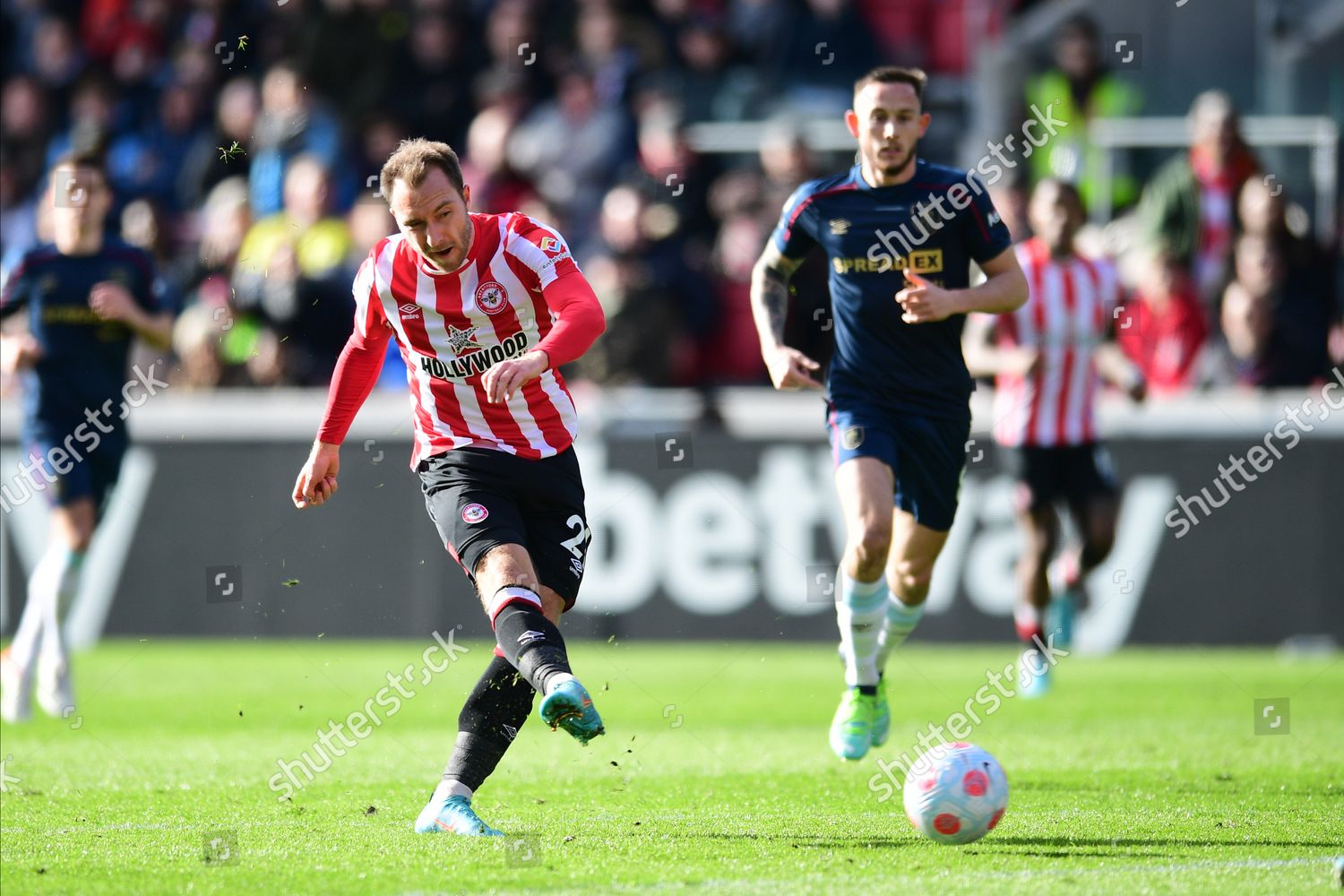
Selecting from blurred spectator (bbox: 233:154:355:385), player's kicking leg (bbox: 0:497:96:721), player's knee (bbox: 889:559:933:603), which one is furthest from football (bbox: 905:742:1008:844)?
blurred spectator (bbox: 233:154:355:385)

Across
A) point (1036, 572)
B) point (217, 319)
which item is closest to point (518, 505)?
point (1036, 572)

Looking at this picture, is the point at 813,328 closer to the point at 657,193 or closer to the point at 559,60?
the point at 657,193

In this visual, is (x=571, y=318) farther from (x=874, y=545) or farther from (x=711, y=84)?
(x=711, y=84)

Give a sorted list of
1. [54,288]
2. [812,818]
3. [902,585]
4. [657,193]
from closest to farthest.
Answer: [812,818] < [902,585] < [54,288] < [657,193]

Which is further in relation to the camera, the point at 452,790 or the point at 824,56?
the point at 824,56

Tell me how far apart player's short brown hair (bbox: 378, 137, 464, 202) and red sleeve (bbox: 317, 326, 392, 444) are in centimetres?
58

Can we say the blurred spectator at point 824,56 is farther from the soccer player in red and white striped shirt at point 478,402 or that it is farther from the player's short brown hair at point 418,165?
the player's short brown hair at point 418,165

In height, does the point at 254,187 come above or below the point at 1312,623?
above

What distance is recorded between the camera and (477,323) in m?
6.24

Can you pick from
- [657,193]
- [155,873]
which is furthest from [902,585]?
[657,193]

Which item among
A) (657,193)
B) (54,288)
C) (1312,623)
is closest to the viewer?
(54,288)

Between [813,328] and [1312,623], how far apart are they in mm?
4002

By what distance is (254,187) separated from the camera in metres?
15.3

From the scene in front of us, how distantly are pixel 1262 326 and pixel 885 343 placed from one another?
6.25 meters
